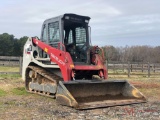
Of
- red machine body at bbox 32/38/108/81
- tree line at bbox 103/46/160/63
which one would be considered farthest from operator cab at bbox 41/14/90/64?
tree line at bbox 103/46/160/63

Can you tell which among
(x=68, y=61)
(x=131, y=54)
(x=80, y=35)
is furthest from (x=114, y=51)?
(x=68, y=61)

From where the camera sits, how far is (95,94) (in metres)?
9.29

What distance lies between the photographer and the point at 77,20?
34.8ft

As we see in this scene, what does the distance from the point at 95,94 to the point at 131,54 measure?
3658 inches

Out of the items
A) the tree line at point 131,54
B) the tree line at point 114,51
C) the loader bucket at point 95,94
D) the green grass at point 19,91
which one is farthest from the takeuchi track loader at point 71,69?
the tree line at point 131,54

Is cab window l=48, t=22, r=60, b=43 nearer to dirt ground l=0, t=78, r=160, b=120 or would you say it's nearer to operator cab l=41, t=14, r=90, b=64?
operator cab l=41, t=14, r=90, b=64

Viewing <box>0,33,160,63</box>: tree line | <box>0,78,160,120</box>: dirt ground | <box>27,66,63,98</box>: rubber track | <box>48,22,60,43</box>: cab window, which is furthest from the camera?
<box>0,33,160,63</box>: tree line

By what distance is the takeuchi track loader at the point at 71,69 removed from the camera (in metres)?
8.90

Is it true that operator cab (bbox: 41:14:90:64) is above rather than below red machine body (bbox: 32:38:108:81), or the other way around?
above

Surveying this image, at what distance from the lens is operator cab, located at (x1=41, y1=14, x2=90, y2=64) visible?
33.7 ft

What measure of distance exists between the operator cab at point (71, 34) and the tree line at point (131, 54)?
77177 millimetres

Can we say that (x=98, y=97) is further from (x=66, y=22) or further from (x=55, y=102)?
(x=66, y=22)

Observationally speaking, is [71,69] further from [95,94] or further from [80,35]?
[80,35]

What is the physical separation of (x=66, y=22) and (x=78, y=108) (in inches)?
150
